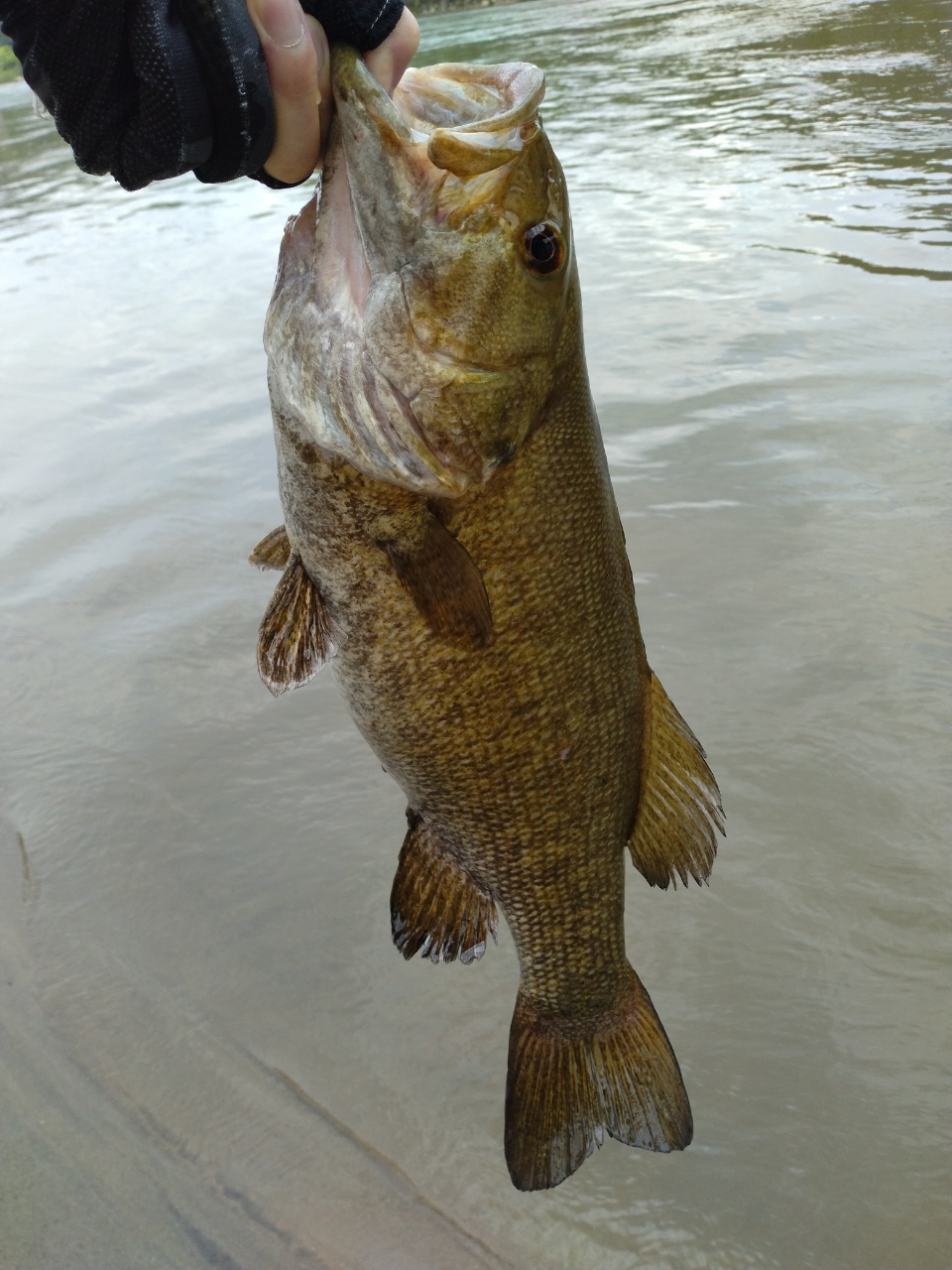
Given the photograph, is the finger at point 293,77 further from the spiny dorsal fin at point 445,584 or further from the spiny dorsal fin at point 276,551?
the spiny dorsal fin at point 276,551

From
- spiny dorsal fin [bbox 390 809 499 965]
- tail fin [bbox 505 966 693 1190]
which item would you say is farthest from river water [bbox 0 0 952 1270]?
spiny dorsal fin [bbox 390 809 499 965]

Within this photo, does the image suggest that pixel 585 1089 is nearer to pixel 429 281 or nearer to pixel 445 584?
pixel 445 584

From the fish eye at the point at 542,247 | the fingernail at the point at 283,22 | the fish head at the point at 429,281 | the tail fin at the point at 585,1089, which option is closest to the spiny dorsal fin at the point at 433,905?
the tail fin at the point at 585,1089

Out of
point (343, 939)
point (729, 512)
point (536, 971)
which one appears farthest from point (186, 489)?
point (536, 971)

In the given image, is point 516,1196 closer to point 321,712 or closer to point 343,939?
point 343,939

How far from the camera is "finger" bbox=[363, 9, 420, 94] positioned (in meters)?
1.65

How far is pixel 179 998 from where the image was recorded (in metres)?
3.02

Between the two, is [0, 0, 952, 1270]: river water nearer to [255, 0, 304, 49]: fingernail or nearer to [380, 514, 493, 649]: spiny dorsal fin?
[380, 514, 493, 649]: spiny dorsal fin

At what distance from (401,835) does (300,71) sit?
7.90 feet

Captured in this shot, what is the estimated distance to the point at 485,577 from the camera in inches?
74.9

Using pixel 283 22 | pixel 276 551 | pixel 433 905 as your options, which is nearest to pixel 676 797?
pixel 433 905

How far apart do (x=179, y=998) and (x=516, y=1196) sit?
1.07 metres

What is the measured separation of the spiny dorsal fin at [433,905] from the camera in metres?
2.33

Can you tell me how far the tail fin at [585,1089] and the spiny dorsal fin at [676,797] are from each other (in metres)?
0.35
